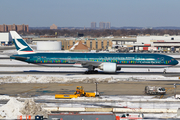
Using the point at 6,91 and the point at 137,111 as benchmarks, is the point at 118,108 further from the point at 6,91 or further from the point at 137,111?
the point at 6,91

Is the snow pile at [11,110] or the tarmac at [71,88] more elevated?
the snow pile at [11,110]

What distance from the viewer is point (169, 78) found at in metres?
46.3

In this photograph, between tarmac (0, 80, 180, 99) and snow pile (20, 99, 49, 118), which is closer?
snow pile (20, 99, 49, 118)

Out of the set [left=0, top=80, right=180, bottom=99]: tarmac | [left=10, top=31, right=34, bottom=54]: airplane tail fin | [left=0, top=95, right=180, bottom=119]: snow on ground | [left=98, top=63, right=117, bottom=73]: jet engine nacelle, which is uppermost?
[left=10, top=31, right=34, bottom=54]: airplane tail fin

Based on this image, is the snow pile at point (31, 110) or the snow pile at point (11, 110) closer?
the snow pile at point (11, 110)

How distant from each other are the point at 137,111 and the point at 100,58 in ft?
85.6

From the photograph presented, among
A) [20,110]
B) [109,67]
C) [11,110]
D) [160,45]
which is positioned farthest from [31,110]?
[160,45]

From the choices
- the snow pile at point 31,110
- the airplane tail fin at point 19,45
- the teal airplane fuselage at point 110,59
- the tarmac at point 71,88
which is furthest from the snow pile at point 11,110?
the airplane tail fin at point 19,45

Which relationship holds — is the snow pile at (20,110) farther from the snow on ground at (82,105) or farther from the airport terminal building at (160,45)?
the airport terminal building at (160,45)

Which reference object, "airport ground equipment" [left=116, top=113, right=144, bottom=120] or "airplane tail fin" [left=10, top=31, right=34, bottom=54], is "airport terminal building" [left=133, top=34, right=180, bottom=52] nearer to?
"airplane tail fin" [left=10, top=31, right=34, bottom=54]

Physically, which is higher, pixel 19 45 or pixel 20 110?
pixel 19 45

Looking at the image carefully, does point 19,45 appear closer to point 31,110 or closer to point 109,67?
point 109,67

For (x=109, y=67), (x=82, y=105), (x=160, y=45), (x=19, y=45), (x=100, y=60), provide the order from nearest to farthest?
(x=82, y=105) < (x=109, y=67) < (x=100, y=60) < (x=19, y=45) < (x=160, y=45)

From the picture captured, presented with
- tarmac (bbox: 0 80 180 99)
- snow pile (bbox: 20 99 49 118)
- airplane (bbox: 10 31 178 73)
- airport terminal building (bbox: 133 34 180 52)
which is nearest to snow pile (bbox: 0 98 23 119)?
snow pile (bbox: 20 99 49 118)
